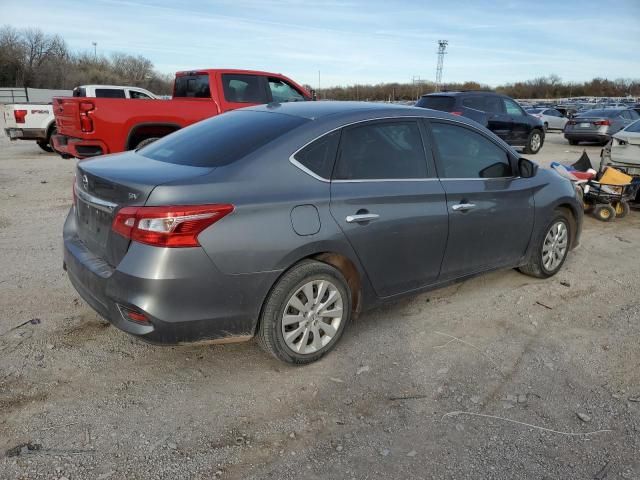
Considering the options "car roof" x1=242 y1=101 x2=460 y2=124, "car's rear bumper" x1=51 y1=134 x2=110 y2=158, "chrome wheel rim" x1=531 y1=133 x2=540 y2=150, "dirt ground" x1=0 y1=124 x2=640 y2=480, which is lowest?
"dirt ground" x1=0 y1=124 x2=640 y2=480

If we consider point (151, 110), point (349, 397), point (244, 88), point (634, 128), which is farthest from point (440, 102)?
point (349, 397)

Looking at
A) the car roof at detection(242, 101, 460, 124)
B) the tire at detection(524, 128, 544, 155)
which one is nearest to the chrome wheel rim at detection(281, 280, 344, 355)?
the car roof at detection(242, 101, 460, 124)

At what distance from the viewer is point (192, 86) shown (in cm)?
1001

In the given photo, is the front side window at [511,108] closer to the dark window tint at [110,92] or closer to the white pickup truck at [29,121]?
the dark window tint at [110,92]

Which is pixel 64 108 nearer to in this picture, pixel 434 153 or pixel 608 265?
pixel 434 153

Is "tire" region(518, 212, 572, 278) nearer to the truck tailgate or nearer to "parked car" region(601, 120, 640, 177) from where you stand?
"parked car" region(601, 120, 640, 177)

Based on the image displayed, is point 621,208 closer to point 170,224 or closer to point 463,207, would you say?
point 463,207

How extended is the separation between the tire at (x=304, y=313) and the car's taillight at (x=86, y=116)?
243 inches

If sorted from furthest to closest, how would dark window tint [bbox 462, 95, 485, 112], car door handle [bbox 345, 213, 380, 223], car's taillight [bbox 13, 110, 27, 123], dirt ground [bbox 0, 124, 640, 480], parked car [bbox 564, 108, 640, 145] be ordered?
parked car [bbox 564, 108, 640, 145] → dark window tint [bbox 462, 95, 485, 112] → car's taillight [bbox 13, 110, 27, 123] → car door handle [bbox 345, 213, 380, 223] → dirt ground [bbox 0, 124, 640, 480]

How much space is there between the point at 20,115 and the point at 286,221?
1278cm

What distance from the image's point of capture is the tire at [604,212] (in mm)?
7758

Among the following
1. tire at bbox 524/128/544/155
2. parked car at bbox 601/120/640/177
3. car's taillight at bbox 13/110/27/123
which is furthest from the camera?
tire at bbox 524/128/544/155

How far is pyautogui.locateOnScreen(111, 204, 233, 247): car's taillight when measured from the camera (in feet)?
9.04

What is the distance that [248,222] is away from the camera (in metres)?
2.93
